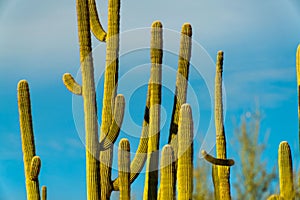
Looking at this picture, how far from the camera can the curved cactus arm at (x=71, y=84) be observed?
8531mm

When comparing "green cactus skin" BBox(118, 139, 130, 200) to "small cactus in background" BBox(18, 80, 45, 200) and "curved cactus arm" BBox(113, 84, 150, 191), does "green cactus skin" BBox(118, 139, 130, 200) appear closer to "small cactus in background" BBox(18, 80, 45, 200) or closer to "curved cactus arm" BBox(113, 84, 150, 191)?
"curved cactus arm" BBox(113, 84, 150, 191)

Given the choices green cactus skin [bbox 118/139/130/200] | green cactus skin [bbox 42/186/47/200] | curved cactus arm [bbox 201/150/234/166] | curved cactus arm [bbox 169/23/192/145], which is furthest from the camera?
green cactus skin [bbox 42/186/47/200]

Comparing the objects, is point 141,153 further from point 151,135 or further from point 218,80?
point 218,80

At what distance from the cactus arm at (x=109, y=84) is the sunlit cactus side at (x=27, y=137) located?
0.98m

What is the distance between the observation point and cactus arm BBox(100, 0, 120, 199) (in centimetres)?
838

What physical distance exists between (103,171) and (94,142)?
1.27 feet

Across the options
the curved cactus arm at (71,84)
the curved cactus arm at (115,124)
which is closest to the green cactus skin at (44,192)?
the curved cactus arm at (115,124)

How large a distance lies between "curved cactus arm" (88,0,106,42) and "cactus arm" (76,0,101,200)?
Answer: 39 cm

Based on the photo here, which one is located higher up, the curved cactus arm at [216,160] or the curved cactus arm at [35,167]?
the curved cactus arm at [216,160]

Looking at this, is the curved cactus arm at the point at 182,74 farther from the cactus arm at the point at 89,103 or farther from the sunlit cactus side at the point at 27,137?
the sunlit cactus side at the point at 27,137

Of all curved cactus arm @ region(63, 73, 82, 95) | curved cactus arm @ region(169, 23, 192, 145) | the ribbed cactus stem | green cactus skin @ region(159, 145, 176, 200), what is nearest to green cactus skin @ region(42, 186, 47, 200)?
curved cactus arm @ region(63, 73, 82, 95)

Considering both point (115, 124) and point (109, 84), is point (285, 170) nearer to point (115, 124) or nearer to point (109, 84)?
point (115, 124)

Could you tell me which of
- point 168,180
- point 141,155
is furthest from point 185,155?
point 141,155

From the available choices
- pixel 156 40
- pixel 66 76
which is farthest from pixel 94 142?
pixel 156 40
